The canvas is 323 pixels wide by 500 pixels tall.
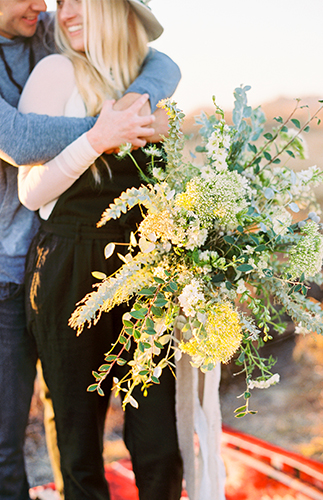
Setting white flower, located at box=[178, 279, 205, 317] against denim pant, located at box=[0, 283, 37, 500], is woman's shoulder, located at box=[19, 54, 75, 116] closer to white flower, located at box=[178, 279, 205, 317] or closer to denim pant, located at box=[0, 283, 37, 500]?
denim pant, located at box=[0, 283, 37, 500]

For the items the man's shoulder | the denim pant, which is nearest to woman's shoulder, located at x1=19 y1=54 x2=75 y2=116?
the man's shoulder

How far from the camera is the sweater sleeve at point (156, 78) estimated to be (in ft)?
3.11

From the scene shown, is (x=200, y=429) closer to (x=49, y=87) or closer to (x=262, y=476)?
(x=262, y=476)

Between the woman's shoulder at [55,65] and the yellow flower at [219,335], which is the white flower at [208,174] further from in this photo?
the woman's shoulder at [55,65]

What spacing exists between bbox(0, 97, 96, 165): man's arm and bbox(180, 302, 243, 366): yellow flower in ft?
1.85

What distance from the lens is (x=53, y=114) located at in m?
0.95

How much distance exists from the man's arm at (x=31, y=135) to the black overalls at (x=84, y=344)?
11 centimetres

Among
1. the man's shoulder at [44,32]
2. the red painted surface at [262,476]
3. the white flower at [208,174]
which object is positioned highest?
the man's shoulder at [44,32]

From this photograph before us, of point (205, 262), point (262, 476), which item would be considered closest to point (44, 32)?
point (205, 262)

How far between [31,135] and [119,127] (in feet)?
0.69

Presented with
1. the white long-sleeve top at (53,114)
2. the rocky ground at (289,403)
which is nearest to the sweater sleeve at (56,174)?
the white long-sleeve top at (53,114)

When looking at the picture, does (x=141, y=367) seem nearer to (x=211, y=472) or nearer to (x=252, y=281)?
(x=252, y=281)

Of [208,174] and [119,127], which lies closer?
[208,174]

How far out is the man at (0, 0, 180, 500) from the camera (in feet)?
2.88
